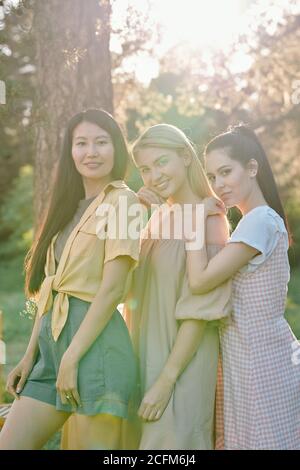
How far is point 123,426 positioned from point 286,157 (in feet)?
28.5

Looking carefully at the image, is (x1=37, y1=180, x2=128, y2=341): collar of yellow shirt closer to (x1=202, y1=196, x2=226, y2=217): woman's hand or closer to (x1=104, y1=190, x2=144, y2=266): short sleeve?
(x1=104, y1=190, x2=144, y2=266): short sleeve

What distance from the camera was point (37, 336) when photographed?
290 cm

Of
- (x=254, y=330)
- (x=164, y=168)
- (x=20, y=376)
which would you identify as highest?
(x=164, y=168)

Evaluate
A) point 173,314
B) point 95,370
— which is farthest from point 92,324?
point 173,314

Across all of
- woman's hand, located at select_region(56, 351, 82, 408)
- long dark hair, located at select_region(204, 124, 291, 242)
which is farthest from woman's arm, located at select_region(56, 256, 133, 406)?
long dark hair, located at select_region(204, 124, 291, 242)

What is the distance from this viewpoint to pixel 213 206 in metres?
2.85

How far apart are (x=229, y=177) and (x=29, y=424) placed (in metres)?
1.15

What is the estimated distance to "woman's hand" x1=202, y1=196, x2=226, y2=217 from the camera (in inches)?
111

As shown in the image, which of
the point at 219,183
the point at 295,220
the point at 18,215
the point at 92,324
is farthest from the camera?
the point at 18,215

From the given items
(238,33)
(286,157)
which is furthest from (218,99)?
(286,157)

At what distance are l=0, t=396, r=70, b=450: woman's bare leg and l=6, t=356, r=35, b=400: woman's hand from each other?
0.24 feet

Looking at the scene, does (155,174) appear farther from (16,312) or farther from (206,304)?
(16,312)

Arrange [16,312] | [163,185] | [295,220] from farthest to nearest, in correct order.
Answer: [295,220]
[16,312]
[163,185]

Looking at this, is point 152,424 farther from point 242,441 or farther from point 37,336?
point 37,336
